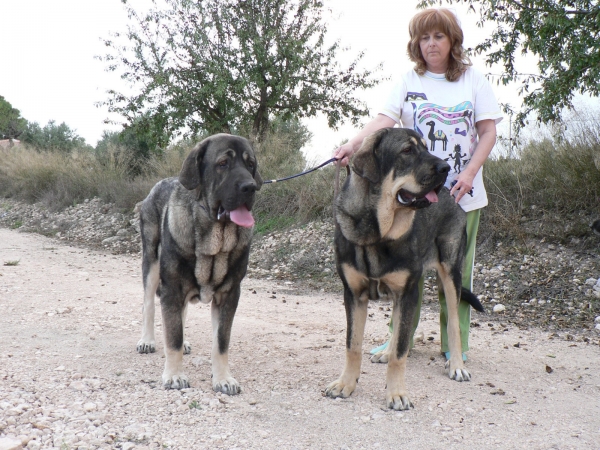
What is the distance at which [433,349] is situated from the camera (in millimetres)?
4887

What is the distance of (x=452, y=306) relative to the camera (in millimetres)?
4273

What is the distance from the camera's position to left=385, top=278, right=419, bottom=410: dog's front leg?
345cm

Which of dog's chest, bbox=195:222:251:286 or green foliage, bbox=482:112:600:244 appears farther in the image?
green foliage, bbox=482:112:600:244

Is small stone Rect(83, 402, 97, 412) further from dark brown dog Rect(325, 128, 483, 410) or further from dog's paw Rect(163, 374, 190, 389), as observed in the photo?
dark brown dog Rect(325, 128, 483, 410)

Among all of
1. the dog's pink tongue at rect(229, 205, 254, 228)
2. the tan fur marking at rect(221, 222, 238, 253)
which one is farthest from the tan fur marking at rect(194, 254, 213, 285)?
the dog's pink tongue at rect(229, 205, 254, 228)

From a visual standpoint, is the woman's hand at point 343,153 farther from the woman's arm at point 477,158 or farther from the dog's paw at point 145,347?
the dog's paw at point 145,347

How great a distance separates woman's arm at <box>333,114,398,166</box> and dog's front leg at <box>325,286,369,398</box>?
95 centimetres

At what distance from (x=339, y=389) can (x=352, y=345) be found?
31 centimetres

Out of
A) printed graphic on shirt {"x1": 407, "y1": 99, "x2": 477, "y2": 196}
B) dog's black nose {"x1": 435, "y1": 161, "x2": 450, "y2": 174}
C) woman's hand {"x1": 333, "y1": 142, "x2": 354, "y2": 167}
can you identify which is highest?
printed graphic on shirt {"x1": 407, "y1": 99, "x2": 477, "y2": 196}

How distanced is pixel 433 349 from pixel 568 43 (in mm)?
5455

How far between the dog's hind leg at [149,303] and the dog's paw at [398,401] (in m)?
2.05

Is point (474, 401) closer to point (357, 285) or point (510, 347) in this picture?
point (357, 285)

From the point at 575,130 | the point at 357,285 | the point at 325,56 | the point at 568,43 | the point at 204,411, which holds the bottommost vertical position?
the point at 204,411

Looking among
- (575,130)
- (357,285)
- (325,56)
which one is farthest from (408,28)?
(325,56)
